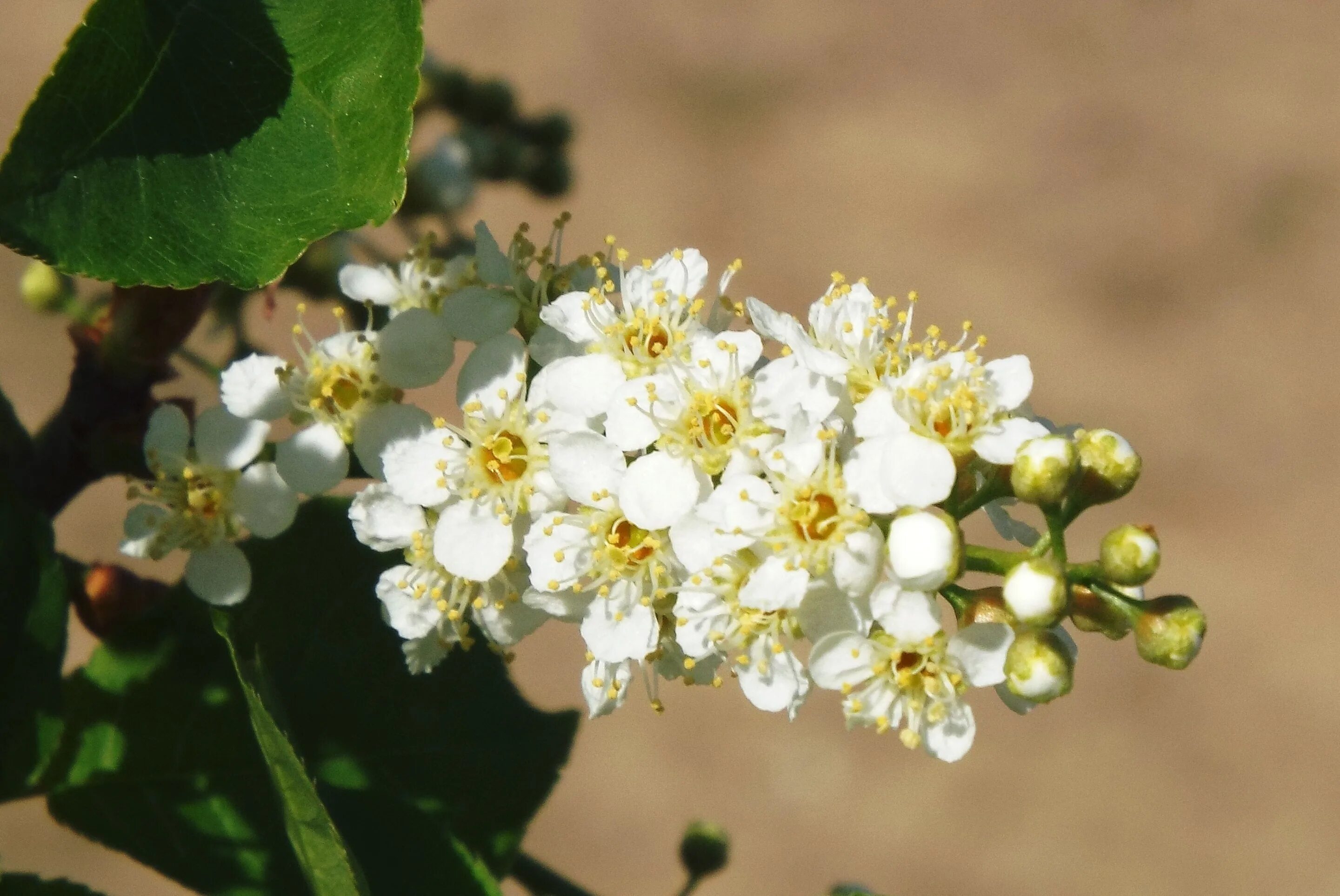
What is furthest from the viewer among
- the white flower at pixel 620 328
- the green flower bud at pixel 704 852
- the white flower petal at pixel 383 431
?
the green flower bud at pixel 704 852

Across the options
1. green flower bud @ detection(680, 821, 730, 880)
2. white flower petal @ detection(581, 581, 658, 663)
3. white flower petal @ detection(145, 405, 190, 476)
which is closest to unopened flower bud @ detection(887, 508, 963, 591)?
white flower petal @ detection(581, 581, 658, 663)

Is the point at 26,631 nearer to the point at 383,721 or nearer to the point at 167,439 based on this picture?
the point at 167,439

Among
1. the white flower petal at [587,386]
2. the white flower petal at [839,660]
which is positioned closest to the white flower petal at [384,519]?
the white flower petal at [587,386]

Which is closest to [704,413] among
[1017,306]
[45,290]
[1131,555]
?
[1131,555]

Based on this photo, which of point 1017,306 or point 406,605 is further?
point 1017,306

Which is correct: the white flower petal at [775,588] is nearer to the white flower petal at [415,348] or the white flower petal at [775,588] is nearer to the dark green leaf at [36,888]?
the white flower petal at [415,348]

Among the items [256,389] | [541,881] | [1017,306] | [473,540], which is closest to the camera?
[473,540]

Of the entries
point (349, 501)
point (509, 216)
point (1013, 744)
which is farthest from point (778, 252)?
point (349, 501)
